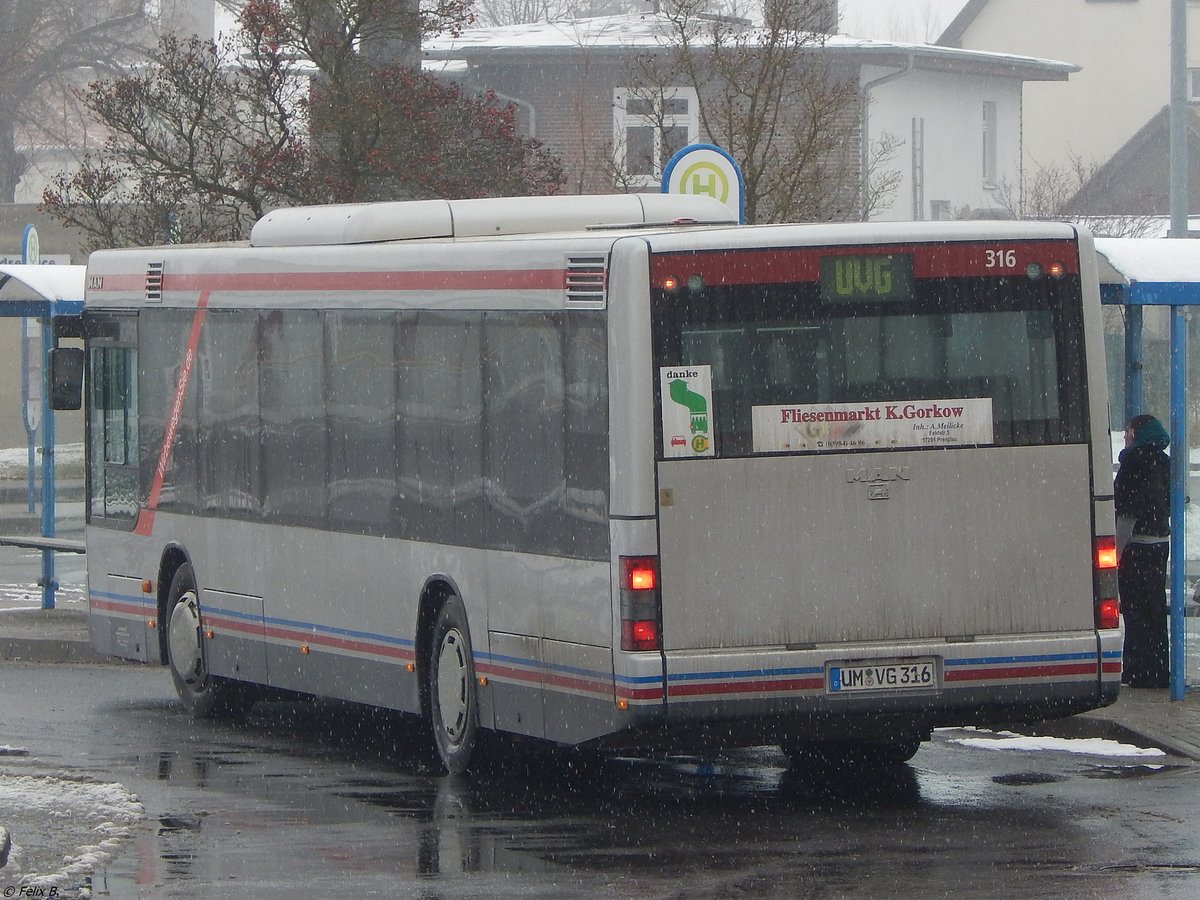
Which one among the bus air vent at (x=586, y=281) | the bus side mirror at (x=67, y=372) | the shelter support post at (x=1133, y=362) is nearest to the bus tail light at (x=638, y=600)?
the bus air vent at (x=586, y=281)

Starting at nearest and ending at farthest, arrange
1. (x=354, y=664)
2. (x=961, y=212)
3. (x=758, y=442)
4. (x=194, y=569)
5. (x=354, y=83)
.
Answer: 1. (x=758, y=442)
2. (x=354, y=664)
3. (x=194, y=569)
4. (x=354, y=83)
5. (x=961, y=212)

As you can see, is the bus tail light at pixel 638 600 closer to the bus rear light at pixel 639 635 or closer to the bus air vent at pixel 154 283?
the bus rear light at pixel 639 635

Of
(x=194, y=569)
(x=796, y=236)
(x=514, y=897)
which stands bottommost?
(x=514, y=897)

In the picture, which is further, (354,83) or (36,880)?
(354,83)

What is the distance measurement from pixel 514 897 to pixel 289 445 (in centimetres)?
502

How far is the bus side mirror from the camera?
16.4 m

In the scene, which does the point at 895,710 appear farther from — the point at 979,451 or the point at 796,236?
the point at 796,236

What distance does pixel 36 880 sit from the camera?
8.52 meters

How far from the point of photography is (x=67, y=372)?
16.5 metres

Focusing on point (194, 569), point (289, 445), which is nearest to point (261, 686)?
point (194, 569)

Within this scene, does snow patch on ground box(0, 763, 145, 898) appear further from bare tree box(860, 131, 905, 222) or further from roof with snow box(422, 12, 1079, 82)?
roof with snow box(422, 12, 1079, 82)

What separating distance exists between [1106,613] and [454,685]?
9.80 feet

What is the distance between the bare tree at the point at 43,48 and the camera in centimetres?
5262

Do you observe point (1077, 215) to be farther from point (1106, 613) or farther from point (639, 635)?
point (639, 635)
